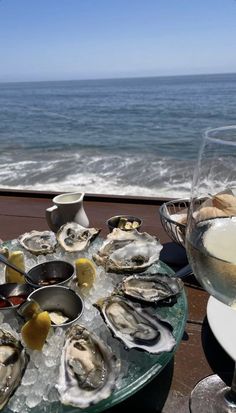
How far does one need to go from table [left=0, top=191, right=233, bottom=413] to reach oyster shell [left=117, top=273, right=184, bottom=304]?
0.09 meters

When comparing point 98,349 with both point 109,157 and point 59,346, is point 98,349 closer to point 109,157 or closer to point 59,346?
point 59,346

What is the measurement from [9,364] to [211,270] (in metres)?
0.37

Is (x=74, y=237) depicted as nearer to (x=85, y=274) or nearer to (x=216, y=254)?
(x=85, y=274)

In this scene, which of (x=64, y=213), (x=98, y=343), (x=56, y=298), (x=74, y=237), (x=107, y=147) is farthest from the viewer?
(x=107, y=147)

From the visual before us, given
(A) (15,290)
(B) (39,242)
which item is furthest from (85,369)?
(B) (39,242)

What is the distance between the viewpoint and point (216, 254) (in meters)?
0.50

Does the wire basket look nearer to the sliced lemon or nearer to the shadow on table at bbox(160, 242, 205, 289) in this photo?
the shadow on table at bbox(160, 242, 205, 289)

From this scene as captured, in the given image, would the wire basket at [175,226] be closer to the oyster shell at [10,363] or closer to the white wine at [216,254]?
the white wine at [216,254]

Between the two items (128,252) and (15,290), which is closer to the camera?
(15,290)

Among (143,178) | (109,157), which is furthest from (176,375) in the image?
(109,157)

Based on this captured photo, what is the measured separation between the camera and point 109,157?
7.88m

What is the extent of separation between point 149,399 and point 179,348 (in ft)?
0.44

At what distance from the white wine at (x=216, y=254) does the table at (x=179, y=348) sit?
0.61ft

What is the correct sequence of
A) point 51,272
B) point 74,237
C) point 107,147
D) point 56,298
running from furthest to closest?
point 107,147
point 74,237
point 51,272
point 56,298
